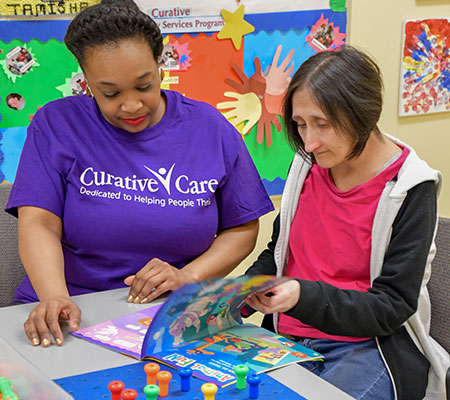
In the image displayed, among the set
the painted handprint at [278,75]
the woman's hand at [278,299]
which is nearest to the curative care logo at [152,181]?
the woman's hand at [278,299]

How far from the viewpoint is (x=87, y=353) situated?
108 cm

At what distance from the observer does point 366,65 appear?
136cm

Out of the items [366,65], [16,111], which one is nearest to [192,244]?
[366,65]

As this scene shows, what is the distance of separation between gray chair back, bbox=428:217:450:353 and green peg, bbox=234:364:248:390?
23.6 inches

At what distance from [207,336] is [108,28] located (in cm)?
68

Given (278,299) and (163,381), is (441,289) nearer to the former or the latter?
(278,299)

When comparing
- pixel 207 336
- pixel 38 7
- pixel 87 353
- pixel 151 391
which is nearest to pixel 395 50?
pixel 38 7

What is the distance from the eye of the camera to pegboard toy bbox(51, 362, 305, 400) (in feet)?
3.06

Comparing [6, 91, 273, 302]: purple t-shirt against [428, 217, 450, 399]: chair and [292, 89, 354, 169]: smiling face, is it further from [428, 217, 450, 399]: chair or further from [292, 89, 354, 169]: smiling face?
[428, 217, 450, 399]: chair

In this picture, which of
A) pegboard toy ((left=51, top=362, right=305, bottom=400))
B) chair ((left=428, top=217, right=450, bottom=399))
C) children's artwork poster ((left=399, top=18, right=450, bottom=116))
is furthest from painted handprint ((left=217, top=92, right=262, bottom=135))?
pegboard toy ((left=51, top=362, right=305, bottom=400))

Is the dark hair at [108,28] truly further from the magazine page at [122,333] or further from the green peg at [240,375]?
the green peg at [240,375]

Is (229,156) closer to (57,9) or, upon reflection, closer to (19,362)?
(19,362)

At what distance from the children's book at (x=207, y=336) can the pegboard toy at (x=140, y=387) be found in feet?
0.08

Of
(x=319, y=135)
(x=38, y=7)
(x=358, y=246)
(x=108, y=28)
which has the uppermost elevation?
(x=38, y=7)
